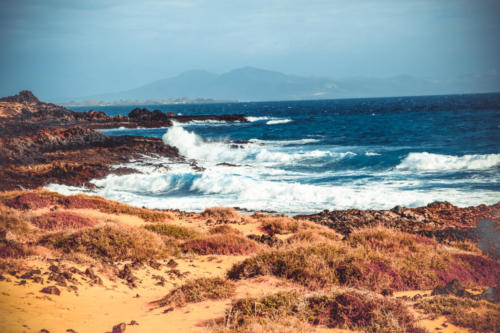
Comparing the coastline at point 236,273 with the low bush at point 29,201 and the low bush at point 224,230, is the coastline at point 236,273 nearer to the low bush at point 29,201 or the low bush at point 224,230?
the low bush at point 29,201

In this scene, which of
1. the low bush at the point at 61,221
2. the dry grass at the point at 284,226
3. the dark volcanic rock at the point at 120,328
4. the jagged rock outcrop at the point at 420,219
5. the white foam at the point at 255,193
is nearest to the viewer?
the dark volcanic rock at the point at 120,328

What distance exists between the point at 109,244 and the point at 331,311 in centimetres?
623

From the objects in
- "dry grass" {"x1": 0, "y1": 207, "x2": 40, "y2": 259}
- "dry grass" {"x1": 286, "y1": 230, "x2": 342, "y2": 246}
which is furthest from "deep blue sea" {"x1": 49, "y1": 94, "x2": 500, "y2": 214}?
"dry grass" {"x1": 0, "y1": 207, "x2": 40, "y2": 259}

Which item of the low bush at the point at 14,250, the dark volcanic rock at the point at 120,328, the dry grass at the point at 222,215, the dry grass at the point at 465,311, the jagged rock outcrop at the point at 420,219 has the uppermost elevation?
the low bush at the point at 14,250

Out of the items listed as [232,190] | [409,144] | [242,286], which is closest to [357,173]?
[232,190]

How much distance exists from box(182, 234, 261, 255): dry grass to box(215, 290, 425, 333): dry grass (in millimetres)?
4869

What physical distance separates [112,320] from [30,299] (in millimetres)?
1387

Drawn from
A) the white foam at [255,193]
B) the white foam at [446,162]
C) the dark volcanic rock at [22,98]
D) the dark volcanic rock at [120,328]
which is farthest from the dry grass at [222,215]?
the dark volcanic rock at [22,98]

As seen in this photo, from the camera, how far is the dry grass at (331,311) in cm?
550

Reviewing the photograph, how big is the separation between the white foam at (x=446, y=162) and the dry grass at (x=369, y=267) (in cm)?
2260

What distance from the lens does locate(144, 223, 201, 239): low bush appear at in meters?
12.6

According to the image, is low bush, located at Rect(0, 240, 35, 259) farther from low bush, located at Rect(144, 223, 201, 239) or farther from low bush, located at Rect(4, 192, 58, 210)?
low bush, located at Rect(4, 192, 58, 210)

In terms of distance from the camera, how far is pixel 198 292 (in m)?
7.27

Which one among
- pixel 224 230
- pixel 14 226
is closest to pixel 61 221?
pixel 14 226
